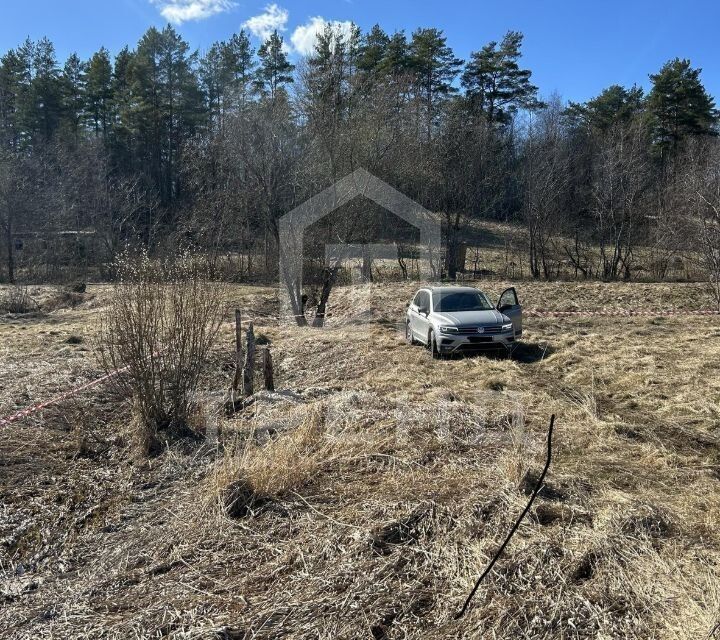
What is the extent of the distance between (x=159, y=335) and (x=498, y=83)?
147ft

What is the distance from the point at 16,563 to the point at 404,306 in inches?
655

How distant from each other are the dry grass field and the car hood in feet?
8.97

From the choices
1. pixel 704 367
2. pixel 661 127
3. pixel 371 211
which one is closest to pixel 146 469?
pixel 704 367

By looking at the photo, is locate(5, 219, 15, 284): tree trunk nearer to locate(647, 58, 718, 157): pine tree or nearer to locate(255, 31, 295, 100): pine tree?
locate(255, 31, 295, 100): pine tree

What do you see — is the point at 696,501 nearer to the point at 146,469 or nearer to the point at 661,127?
the point at 146,469

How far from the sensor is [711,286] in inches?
752

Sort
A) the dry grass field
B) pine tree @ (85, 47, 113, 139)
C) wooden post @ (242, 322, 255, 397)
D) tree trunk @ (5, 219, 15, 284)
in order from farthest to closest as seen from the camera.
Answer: pine tree @ (85, 47, 113, 139), tree trunk @ (5, 219, 15, 284), wooden post @ (242, 322, 255, 397), the dry grass field

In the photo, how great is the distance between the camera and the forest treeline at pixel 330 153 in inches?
728

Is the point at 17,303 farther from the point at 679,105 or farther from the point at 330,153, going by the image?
the point at 679,105

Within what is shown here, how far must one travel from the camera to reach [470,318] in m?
11.6

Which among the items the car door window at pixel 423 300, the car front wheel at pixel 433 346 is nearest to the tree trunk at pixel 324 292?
the car door window at pixel 423 300

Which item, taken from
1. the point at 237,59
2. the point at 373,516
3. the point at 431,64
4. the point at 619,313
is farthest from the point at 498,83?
the point at 373,516

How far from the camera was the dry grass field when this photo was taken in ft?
10.9

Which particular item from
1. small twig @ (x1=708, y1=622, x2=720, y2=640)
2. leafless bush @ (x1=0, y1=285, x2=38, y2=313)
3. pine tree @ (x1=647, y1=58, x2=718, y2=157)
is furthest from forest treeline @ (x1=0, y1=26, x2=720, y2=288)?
small twig @ (x1=708, y1=622, x2=720, y2=640)
